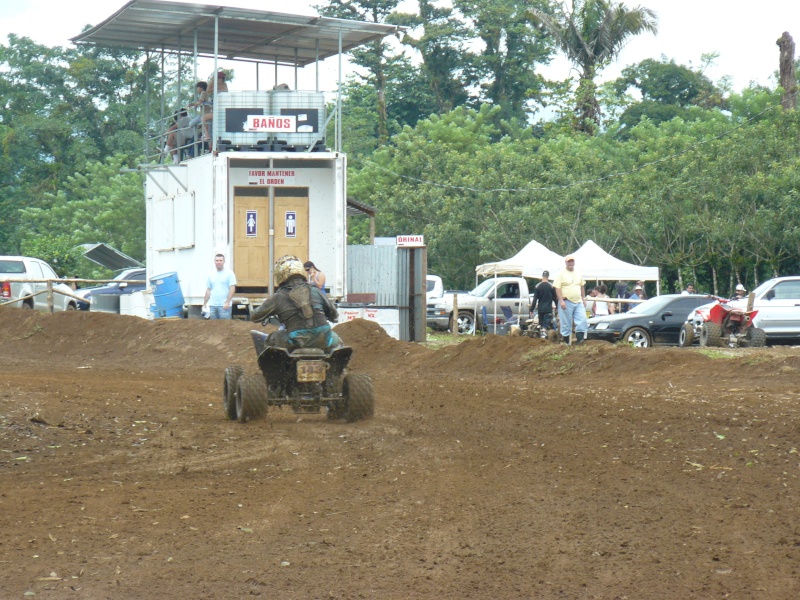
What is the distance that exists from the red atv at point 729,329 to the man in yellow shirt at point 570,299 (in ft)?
10.0

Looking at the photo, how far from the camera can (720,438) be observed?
1025cm

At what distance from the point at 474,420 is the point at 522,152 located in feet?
138

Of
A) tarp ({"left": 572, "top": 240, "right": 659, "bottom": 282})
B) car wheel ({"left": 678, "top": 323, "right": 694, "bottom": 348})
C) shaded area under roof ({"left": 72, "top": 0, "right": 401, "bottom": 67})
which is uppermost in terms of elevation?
shaded area under roof ({"left": 72, "top": 0, "right": 401, "bottom": 67})

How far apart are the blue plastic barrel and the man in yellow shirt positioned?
28.9ft

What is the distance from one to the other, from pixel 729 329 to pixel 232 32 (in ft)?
40.5

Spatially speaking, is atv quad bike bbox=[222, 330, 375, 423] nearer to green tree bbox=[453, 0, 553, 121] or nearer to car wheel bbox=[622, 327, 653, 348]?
car wheel bbox=[622, 327, 653, 348]

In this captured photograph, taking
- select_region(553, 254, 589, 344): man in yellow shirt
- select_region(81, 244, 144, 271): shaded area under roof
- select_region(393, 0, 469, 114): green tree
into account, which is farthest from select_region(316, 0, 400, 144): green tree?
select_region(553, 254, 589, 344): man in yellow shirt

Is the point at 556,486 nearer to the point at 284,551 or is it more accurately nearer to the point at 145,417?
the point at 284,551

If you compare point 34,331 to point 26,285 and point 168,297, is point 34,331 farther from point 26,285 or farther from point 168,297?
point 26,285

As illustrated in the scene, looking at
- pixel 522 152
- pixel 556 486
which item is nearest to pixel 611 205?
pixel 522 152

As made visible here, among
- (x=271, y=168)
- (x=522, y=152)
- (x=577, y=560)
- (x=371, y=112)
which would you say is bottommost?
(x=577, y=560)

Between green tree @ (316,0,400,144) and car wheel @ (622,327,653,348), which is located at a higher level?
green tree @ (316,0,400,144)

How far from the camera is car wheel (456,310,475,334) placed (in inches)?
1373

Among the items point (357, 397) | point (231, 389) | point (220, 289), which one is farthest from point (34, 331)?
point (357, 397)
